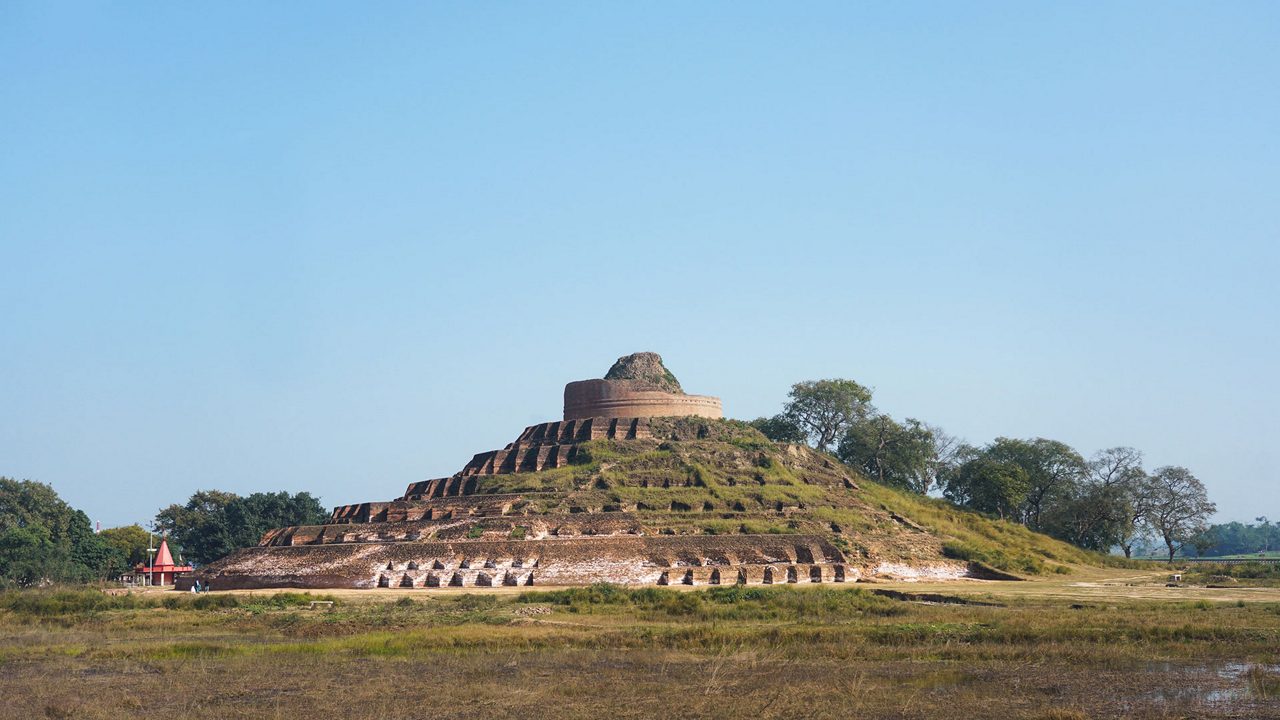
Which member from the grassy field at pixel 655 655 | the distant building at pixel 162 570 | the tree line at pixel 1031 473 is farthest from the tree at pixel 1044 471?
the distant building at pixel 162 570

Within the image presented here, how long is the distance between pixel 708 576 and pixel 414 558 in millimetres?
11529

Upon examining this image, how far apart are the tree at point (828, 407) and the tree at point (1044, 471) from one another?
997cm

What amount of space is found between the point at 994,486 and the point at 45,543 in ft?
174

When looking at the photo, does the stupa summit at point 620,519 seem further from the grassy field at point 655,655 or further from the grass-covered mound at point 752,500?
the grassy field at point 655,655

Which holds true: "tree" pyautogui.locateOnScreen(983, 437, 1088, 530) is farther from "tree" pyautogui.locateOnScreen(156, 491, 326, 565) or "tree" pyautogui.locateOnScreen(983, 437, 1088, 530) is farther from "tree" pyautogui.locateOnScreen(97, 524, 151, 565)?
"tree" pyautogui.locateOnScreen(97, 524, 151, 565)

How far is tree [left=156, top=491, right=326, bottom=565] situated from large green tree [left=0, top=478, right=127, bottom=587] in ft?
15.1

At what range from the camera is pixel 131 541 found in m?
82.2

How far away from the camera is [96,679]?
22578 millimetres

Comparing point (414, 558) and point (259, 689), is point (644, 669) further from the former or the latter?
point (414, 558)

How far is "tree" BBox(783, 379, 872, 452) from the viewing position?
76938mm

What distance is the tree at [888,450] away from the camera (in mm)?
75688

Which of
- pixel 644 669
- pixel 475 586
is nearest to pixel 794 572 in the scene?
pixel 475 586

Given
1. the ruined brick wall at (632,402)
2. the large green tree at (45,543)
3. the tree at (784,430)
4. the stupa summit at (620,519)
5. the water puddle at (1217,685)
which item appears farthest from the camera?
the tree at (784,430)

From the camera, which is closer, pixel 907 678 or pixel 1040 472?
pixel 907 678
